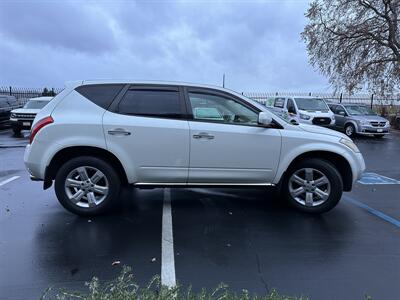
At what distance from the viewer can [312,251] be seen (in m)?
4.50

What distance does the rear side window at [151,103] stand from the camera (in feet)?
18.2

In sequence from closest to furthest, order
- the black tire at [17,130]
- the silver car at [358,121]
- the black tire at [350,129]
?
the black tire at [17,130], the silver car at [358,121], the black tire at [350,129]

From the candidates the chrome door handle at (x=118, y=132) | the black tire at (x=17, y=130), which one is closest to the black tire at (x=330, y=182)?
the chrome door handle at (x=118, y=132)

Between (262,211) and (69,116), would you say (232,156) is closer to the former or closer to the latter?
(262,211)

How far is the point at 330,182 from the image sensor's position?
5746mm

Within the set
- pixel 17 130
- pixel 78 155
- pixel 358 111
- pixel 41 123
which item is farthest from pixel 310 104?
pixel 41 123

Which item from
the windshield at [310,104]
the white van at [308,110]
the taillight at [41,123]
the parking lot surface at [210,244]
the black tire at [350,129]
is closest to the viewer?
Result: the parking lot surface at [210,244]

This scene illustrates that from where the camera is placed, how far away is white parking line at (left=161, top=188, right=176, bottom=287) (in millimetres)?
3786

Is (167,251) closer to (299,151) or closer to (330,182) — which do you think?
(299,151)

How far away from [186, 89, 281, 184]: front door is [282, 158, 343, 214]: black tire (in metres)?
0.37

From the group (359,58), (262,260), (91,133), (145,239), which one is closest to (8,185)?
(91,133)

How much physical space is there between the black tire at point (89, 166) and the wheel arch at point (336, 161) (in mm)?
2458

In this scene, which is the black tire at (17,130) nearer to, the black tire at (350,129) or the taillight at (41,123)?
the taillight at (41,123)

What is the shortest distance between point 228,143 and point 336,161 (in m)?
1.72
